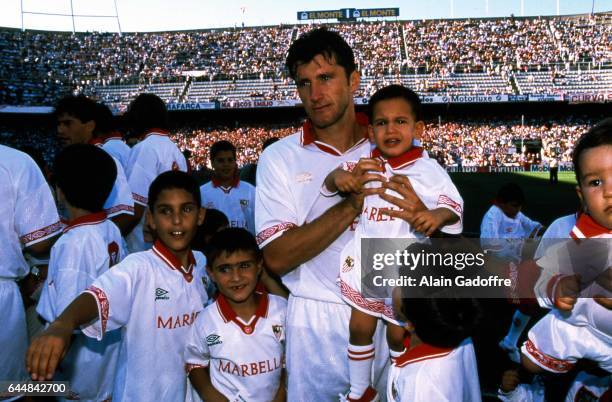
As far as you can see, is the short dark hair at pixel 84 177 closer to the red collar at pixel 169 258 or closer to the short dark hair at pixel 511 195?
the red collar at pixel 169 258

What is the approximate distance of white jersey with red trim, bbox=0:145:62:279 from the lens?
3.38 meters

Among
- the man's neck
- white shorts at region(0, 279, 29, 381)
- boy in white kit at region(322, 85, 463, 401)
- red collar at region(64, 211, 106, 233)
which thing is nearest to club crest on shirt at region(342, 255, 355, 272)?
boy in white kit at region(322, 85, 463, 401)

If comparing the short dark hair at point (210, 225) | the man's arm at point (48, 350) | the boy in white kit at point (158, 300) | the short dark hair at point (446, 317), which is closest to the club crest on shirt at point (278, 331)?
the boy in white kit at point (158, 300)

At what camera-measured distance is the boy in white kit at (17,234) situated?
3389mm

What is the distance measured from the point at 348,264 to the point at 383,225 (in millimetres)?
254

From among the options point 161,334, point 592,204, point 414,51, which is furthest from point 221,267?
point 414,51

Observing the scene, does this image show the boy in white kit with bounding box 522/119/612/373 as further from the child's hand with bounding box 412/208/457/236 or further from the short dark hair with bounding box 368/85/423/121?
the short dark hair with bounding box 368/85/423/121

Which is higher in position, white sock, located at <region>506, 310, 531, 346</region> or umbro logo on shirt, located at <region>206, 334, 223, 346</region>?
umbro logo on shirt, located at <region>206, 334, 223, 346</region>

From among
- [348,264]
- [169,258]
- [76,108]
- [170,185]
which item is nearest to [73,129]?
[76,108]

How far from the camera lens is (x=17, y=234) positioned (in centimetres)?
347

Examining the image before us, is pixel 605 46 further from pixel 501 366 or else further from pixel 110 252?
pixel 110 252

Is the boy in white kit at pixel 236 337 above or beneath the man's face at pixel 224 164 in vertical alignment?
beneath

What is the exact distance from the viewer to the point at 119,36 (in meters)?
53.8

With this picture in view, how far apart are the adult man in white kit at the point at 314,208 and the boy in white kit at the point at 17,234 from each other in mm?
1585
